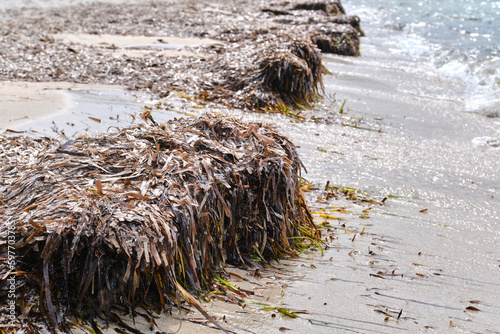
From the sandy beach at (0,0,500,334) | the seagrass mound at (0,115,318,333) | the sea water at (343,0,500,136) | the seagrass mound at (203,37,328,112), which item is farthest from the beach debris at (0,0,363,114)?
the seagrass mound at (0,115,318,333)

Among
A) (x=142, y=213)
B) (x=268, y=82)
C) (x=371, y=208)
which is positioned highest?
(x=268, y=82)

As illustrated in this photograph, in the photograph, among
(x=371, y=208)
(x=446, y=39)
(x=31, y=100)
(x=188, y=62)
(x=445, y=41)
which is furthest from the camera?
(x=446, y=39)

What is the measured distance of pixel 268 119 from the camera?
4.98 meters

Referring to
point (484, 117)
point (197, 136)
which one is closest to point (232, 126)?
point (197, 136)

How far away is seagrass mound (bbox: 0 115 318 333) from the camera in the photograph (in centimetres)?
192

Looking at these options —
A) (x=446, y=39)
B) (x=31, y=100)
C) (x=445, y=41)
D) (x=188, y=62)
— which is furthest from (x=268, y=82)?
(x=446, y=39)

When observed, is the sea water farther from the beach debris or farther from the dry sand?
the dry sand

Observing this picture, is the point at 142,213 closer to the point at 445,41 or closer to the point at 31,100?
the point at 31,100

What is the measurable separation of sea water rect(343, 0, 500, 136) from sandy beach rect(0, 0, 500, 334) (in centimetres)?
102

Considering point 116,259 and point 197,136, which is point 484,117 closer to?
point 197,136

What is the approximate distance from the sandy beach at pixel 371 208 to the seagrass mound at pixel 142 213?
143 mm

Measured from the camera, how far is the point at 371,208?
3.41 meters

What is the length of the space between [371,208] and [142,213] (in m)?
1.82

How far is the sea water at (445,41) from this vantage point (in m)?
7.77
